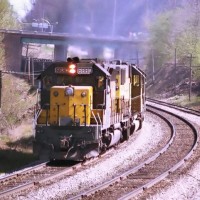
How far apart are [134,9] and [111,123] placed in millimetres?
71871

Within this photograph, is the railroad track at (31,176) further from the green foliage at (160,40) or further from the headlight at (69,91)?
the green foliage at (160,40)

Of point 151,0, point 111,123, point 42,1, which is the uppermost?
point 151,0

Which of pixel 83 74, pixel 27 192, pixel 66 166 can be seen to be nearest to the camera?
pixel 27 192

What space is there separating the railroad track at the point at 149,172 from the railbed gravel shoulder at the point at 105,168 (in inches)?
18.0

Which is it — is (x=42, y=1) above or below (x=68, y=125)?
above

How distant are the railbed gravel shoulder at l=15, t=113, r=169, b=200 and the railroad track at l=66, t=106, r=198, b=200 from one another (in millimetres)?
457

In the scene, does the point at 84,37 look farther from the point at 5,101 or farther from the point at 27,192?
the point at 27,192

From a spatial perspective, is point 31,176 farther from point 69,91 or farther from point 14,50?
point 14,50

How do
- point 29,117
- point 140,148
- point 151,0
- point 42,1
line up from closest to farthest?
point 140,148 < point 29,117 < point 42,1 < point 151,0

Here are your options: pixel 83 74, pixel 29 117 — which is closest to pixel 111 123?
pixel 83 74

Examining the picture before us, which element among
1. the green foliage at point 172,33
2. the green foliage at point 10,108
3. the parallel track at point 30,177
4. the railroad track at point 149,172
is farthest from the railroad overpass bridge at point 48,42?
the parallel track at point 30,177

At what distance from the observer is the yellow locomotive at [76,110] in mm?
14453

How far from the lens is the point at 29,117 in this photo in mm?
27328

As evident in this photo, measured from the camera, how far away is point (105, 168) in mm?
13766
